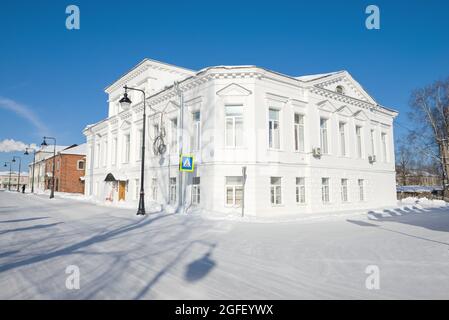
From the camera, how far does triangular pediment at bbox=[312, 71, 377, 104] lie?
21.6 m

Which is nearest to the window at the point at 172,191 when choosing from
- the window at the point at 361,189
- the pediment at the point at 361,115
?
the window at the point at 361,189

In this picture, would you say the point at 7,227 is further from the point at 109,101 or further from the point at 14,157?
the point at 14,157

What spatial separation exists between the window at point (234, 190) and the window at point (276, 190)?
208cm

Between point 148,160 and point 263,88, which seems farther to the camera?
point 148,160

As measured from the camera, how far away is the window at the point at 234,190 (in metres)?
17.2

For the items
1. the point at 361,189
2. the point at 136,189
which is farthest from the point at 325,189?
the point at 136,189

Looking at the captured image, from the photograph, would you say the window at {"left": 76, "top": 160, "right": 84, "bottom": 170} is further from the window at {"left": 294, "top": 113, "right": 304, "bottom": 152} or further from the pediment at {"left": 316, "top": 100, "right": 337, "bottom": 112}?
the pediment at {"left": 316, "top": 100, "right": 337, "bottom": 112}

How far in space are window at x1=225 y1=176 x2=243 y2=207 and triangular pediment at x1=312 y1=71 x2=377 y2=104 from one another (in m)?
9.14

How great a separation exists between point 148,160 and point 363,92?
18.5m

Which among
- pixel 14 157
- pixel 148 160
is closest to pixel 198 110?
pixel 148 160

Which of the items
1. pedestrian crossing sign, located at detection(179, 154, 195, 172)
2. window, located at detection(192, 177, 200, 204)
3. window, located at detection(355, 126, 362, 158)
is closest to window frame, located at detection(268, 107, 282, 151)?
window, located at detection(192, 177, 200, 204)

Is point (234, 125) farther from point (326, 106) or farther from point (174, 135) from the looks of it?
point (326, 106)

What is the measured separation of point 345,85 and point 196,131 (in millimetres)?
12794
